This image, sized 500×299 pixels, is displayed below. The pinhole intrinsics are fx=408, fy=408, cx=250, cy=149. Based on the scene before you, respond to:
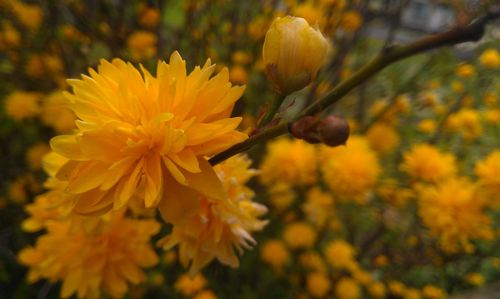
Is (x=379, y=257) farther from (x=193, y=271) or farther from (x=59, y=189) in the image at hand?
(x=59, y=189)

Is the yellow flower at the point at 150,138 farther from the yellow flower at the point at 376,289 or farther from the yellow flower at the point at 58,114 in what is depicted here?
the yellow flower at the point at 376,289

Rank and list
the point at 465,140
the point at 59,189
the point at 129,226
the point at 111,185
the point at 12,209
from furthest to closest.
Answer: the point at 465,140
the point at 12,209
the point at 129,226
the point at 59,189
the point at 111,185

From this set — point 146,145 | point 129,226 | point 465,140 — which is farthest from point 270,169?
point 465,140

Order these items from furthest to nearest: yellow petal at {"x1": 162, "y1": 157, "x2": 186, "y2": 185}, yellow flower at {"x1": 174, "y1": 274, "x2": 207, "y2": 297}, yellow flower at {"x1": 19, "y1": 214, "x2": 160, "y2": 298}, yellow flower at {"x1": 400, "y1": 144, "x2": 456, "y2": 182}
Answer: yellow flower at {"x1": 400, "y1": 144, "x2": 456, "y2": 182}, yellow flower at {"x1": 174, "y1": 274, "x2": 207, "y2": 297}, yellow flower at {"x1": 19, "y1": 214, "x2": 160, "y2": 298}, yellow petal at {"x1": 162, "y1": 157, "x2": 186, "y2": 185}

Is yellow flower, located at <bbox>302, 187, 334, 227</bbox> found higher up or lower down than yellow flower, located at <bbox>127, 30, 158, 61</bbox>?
lower down

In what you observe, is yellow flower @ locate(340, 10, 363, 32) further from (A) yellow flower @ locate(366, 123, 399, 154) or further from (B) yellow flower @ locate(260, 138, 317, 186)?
(B) yellow flower @ locate(260, 138, 317, 186)

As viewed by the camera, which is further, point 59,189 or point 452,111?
point 452,111

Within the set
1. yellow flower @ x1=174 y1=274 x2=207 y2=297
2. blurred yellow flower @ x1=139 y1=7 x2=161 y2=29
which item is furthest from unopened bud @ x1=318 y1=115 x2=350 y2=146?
blurred yellow flower @ x1=139 y1=7 x2=161 y2=29
